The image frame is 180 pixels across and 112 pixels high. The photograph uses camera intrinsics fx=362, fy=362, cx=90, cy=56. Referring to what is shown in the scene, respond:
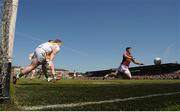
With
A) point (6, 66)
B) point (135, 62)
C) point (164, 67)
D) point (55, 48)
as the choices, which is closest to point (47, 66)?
point (55, 48)

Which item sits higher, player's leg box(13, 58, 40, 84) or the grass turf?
player's leg box(13, 58, 40, 84)

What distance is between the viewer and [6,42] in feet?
17.7

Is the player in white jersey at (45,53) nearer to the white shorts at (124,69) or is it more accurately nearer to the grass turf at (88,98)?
the grass turf at (88,98)

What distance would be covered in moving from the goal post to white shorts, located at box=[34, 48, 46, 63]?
7917mm

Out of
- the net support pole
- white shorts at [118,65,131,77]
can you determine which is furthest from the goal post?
white shorts at [118,65,131,77]

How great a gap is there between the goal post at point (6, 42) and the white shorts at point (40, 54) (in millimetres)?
7917

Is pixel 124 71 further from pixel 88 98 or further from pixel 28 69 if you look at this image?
pixel 88 98

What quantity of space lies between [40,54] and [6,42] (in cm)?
804

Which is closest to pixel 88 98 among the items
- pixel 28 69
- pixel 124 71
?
pixel 28 69

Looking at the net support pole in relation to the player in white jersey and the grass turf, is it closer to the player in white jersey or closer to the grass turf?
the grass turf

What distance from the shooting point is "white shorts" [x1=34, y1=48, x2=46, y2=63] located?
43.9 ft

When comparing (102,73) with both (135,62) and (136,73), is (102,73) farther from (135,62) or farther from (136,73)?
(135,62)

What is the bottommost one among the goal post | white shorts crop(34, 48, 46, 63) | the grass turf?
the grass turf

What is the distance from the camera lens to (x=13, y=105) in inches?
208
